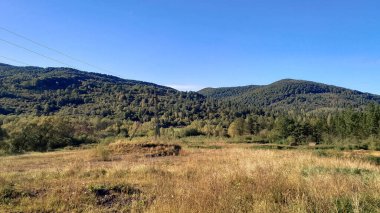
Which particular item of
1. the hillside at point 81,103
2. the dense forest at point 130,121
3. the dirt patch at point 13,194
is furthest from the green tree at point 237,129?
the dirt patch at point 13,194

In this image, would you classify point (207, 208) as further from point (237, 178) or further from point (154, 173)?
point (154, 173)

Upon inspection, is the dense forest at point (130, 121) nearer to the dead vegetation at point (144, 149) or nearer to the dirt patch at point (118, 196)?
the dead vegetation at point (144, 149)

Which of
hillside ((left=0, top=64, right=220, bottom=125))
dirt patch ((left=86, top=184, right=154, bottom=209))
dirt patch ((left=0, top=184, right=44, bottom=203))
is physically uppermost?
hillside ((left=0, top=64, right=220, bottom=125))

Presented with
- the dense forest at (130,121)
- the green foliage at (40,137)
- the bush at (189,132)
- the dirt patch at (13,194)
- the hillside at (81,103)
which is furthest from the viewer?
the hillside at (81,103)

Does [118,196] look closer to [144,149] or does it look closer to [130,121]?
[144,149]

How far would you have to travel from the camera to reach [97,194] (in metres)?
10.1

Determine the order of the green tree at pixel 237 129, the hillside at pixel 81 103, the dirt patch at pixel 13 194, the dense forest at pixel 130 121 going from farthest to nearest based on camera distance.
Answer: the hillside at pixel 81 103
the green tree at pixel 237 129
the dense forest at pixel 130 121
the dirt patch at pixel 13 194

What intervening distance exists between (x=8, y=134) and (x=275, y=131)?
203ft

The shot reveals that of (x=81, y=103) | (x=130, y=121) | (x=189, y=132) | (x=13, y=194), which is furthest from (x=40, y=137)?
(x=81, y=103)

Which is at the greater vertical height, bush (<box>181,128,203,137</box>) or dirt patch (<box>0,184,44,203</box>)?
dirt patch (<box>0,184,44,203</box>)

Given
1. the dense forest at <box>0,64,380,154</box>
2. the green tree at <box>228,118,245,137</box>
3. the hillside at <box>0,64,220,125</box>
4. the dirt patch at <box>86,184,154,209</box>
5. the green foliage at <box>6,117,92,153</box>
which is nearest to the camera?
the dirt patch at <box>86,184,154,209</box>

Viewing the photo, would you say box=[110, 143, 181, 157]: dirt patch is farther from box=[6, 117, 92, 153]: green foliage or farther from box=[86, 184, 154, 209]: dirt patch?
box=[6, 117, 92, 153]: green foliage

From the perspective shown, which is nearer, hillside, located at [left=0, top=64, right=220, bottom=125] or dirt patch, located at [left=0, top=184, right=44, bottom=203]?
dirt patch, located at [left=0, top=184, right=44, bottom=203]

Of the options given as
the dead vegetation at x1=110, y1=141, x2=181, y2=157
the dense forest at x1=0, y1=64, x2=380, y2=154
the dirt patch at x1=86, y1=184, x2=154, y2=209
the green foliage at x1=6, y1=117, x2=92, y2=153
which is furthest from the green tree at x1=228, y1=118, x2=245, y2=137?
the dirt patch at x1=86, y1=184, x2=154, y2=209
